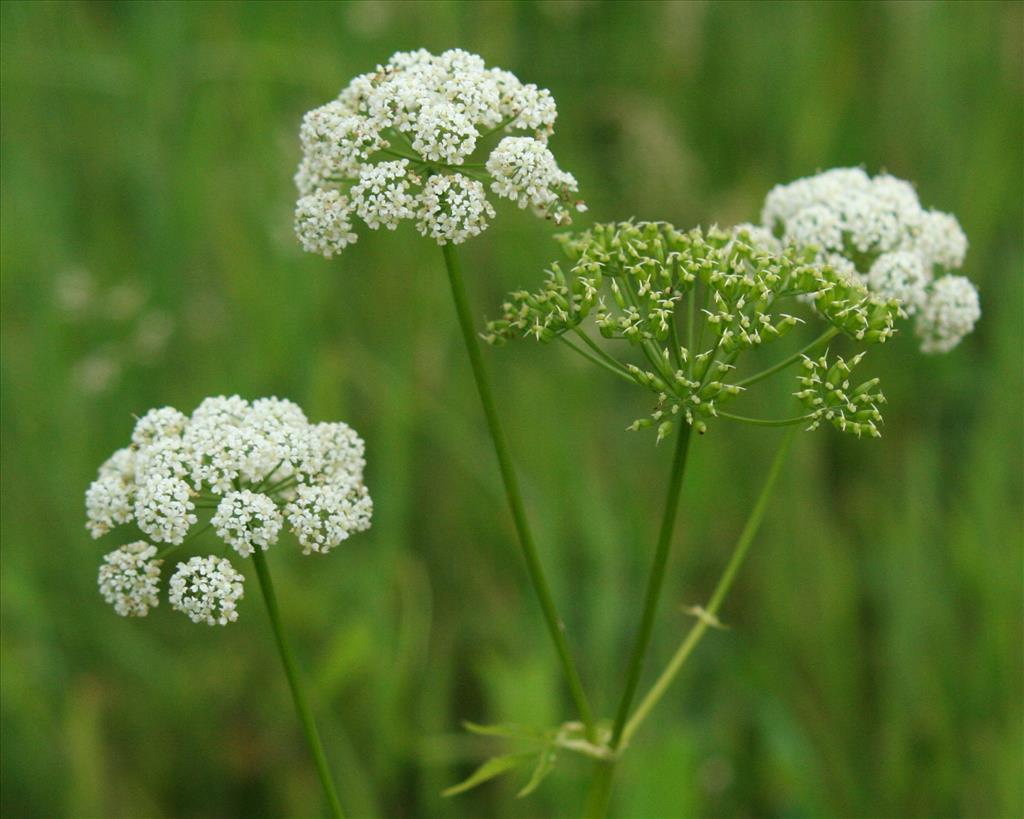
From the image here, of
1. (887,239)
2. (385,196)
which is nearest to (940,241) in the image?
(887,239)

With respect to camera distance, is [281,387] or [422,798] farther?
[281,387]

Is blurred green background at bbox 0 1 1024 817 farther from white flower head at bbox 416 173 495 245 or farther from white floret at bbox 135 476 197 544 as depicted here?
white flower head at bbox 416 173 495 245

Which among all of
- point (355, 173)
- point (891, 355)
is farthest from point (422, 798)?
point (891, 355)

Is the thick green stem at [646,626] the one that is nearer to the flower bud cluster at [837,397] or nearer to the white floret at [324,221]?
the flower bud cluster at [837,397]

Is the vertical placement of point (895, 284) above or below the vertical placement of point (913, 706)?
above

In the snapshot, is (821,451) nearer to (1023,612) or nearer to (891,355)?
(891,355)

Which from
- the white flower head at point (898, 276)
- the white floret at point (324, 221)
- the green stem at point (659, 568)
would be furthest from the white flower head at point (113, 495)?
the white flower head at point (898, 276)
